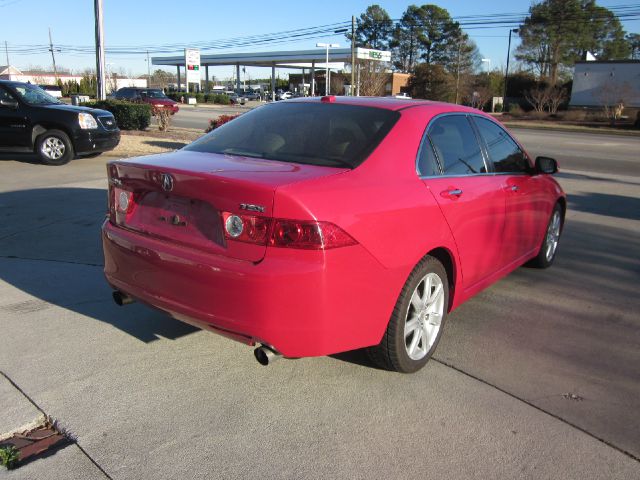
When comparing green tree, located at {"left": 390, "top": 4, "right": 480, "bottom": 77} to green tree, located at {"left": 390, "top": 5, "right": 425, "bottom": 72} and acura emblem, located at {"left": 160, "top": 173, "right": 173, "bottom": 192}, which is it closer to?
green tree, located at {"left": 390, "top": 5, "right": 425, "bottom": 72}

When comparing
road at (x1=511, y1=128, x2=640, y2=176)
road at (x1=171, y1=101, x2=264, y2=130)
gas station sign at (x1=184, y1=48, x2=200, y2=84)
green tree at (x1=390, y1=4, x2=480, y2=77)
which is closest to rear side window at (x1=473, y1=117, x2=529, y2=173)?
road at (x1=511, y1=128, x2=640, y2=176)

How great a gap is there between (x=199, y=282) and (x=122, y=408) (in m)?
0.80

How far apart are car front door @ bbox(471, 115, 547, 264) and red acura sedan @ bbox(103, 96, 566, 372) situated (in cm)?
22

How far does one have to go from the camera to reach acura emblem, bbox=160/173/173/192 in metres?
3.15

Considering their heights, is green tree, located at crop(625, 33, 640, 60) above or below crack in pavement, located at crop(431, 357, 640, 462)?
above

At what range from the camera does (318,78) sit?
85.6 meters

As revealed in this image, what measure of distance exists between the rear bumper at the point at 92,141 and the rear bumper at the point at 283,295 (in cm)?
946

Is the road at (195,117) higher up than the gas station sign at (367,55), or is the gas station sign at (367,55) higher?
the gas station sign at (367,55)

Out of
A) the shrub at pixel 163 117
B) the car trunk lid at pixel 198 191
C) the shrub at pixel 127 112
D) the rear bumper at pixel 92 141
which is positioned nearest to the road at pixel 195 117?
the shrub at pixel 163 117

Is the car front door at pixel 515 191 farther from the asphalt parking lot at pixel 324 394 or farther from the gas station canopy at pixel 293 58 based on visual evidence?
the gas station canopy at pixel 293 58

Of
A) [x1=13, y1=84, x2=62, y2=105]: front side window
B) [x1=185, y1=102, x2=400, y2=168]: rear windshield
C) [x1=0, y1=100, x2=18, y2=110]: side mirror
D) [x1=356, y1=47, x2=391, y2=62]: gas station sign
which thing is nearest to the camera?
[x1=185, y1=102, x2=400, y2=168]: rear windshield

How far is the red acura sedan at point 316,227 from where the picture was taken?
112 inches

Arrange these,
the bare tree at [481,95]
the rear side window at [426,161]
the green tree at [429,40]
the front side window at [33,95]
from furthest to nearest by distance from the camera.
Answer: the green tree at [429,40] → the bare tree at [481,95] → the front side window at [33,95] → the rear side window at [426,161]

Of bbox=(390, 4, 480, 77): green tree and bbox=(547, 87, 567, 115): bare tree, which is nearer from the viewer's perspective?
bbox=(547, 87, 567, 115): bare tree
